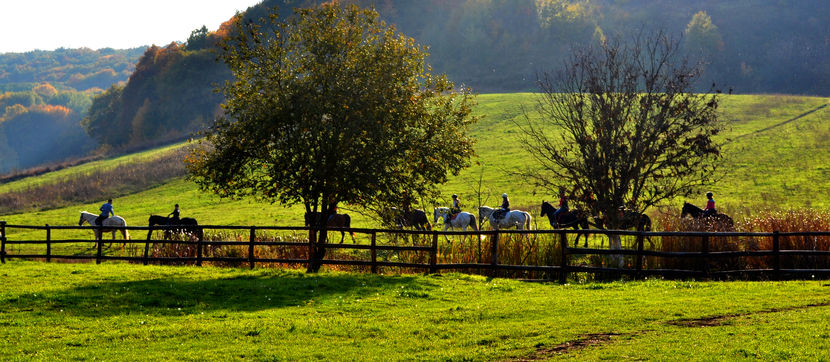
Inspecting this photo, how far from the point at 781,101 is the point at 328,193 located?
75.2 meters

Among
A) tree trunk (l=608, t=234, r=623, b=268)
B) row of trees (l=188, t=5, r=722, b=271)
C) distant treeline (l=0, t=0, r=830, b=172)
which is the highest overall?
distant treeline (l=0, t=0, r=830, b=172)

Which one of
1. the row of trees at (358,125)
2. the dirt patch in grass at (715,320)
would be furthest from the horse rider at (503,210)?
the dirt patch in grass at (715,320)

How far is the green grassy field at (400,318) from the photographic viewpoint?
1205 cm

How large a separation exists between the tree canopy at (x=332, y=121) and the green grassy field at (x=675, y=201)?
11545 mm

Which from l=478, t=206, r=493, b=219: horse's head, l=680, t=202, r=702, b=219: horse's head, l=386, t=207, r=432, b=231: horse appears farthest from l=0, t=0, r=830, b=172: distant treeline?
l=680, t=202, r=702, b=219: horse's head

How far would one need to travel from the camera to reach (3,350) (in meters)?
12.5

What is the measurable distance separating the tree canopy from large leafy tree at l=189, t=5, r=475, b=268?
0.12 ft

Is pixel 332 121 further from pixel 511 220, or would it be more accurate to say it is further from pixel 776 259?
pixel 776 259

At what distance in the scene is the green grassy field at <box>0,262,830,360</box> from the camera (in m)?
12.0

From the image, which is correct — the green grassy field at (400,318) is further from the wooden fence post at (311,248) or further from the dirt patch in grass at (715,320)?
the wooden fence post at (311,248)

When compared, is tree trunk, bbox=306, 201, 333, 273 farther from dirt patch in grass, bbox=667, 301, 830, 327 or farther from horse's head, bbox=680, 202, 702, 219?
horse's head, bbox=680, 202, 702, 219

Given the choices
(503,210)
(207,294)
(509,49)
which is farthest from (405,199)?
(509,49)

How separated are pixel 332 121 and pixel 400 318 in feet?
37.1

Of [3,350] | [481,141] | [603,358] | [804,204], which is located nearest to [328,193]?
[3,350]
